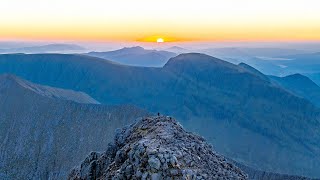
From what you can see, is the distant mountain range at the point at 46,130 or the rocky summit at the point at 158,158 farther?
the distant mountain range at the point at 46,130

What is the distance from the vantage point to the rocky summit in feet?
82.2

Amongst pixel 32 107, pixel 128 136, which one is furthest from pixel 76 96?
pixel 128 136

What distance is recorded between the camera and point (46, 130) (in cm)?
13825

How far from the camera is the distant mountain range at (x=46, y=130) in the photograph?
407 ft

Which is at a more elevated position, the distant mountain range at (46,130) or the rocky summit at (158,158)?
the rocky summit at (158,158)

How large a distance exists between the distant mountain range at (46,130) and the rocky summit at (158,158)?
89.9 m

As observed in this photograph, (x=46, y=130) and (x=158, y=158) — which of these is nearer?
(x=158, y=158)

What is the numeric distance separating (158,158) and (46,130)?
11827 centimetres

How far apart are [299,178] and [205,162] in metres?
79.7

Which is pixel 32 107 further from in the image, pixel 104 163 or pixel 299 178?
pixel 104 163

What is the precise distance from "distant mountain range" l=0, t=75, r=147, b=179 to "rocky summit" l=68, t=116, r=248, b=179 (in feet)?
295

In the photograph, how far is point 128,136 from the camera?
33406 millimetres

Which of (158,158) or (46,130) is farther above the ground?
(158,158)

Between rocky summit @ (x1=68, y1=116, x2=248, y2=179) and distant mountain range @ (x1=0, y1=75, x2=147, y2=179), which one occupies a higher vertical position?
rocky summit @ (x1=68, y1=116, x2=248, y2=179)
